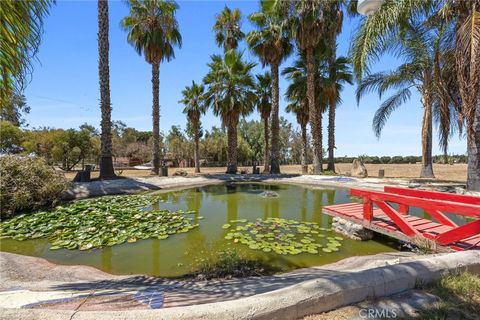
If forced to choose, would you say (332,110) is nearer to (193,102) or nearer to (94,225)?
(193,102)

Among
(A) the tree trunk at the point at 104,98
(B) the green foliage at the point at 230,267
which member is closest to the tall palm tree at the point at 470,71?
(B) the green foliage at the point at 230,267

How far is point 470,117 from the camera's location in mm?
7754

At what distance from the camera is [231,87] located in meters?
18.8

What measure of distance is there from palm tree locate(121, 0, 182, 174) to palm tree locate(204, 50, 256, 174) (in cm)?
390

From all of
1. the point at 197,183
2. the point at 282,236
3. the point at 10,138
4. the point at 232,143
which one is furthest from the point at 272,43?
the point at 10,138

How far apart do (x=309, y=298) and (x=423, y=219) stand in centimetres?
477

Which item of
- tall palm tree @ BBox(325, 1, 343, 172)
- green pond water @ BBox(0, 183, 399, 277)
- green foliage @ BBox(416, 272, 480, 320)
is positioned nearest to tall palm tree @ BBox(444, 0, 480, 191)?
green pond water @ BBox(0, 183, 399, 277)

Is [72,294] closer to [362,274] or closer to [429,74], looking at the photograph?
[362,274]

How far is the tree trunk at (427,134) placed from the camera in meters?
13.6

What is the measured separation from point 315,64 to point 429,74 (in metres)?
7.62

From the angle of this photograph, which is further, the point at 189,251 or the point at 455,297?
the point at 189,251

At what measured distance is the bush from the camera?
24.7ft

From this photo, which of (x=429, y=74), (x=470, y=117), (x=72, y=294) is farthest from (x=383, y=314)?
(x=429, y=74)

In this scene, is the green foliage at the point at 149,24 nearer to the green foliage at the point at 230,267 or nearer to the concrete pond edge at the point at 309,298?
the green foliage at the point at 230,267
